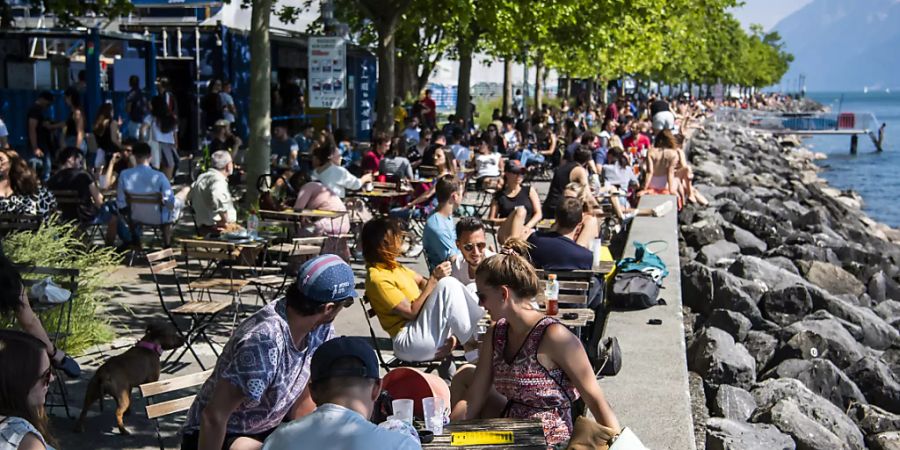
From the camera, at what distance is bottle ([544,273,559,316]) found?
7.30 meters

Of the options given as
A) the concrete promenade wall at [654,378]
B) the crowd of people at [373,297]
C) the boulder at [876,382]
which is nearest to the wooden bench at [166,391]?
the crowd of people at [373,297]

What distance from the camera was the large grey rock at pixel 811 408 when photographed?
8.91m

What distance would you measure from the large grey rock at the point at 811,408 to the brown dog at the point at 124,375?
4.50 meters

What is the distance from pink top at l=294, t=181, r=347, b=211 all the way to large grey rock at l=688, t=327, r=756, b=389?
13.1 feet

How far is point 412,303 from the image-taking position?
7.36 meters

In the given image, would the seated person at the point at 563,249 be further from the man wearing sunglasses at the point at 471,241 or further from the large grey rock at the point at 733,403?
the large grey rock at the point at 733,403

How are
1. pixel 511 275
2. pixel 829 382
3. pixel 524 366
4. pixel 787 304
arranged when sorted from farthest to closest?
1. pixel 787 304
2. pixel 829 382
3. pixel 511 275
4. pixel 524 366

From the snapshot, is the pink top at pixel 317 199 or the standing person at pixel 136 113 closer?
the pink top at pixel 317 199

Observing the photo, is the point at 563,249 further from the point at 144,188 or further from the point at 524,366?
the point at 144,188

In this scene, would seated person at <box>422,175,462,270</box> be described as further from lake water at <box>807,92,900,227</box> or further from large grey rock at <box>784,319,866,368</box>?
lake water at <box>807,92,900,227</box>

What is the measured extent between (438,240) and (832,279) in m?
9.11

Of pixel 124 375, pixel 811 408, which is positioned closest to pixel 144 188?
pixel 124 375

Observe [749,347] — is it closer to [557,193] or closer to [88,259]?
[557,193]

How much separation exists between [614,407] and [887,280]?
11971 millimetres
